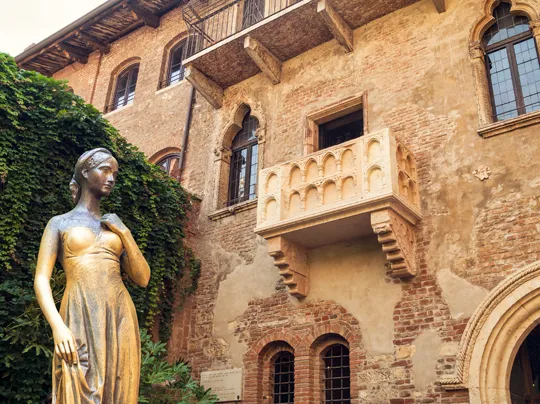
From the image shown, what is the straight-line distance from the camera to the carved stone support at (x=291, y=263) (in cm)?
924

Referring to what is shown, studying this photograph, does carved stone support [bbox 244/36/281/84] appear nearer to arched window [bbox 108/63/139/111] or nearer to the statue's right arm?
arched window [bbox 108/63/139/111]

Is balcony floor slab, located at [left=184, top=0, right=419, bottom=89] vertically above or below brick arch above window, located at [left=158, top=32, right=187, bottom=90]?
below

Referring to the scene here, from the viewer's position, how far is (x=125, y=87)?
16203 mm

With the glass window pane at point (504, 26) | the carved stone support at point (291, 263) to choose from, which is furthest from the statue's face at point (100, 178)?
the glass window pane at point (504, 26)

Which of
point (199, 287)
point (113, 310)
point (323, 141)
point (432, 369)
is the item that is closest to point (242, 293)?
point (199, 287)

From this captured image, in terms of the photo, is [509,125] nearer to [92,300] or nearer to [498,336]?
[498,336]

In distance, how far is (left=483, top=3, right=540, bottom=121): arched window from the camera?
8.78 meters

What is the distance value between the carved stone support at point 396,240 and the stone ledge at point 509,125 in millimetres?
1721

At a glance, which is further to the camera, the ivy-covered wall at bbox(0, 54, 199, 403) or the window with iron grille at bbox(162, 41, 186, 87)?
the window with iron grille at bbox(162, 41, 186, 87)

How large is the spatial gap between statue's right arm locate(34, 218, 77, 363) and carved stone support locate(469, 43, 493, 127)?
22.2 ft

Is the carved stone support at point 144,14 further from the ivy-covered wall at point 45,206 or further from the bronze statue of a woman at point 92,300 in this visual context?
the bronze statue of a woman at point 92,300

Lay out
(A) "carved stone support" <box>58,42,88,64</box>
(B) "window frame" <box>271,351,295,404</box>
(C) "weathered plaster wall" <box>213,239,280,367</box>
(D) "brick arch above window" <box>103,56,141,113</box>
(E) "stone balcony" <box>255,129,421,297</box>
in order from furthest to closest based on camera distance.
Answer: (A) "carved stone support" <box>58,42,88,64</box> → (D) "brick arch above window" <box>103,56,141,113</box> → (C) "weathered plaster wall" <box>213,239,280,367</box> → (B) "window frame" <box>271,351,295,404</box> → (E) "stone balcony" <box>255,129,421,297</box>


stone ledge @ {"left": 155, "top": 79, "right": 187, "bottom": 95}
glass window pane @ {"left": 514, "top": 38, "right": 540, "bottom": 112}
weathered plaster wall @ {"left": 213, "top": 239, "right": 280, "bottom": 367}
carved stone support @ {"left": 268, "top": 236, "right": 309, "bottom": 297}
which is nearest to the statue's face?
carved stone support @ {"left": 268, "top": 236, "right": 309, "bottom": 297}

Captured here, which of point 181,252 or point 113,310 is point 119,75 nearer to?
point 181,252
